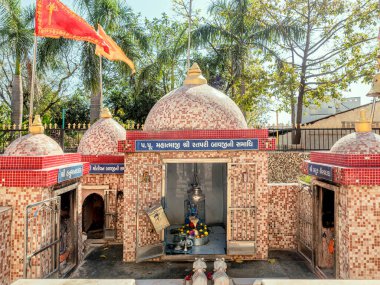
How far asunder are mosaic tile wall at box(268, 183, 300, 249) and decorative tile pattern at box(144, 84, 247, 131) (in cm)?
272

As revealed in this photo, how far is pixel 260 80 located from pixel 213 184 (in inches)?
349

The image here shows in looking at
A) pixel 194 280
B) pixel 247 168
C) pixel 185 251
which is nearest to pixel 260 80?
pixel 247 168

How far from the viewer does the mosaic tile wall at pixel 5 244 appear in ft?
21.4

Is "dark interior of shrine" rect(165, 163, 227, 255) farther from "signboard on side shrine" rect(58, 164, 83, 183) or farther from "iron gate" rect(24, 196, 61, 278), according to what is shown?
"iron gate" rect(24, 196, 61, 278)

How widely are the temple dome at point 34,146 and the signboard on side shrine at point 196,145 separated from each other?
231 cm

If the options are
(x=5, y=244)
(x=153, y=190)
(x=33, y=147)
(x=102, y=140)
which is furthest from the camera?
(x=102, y=140)

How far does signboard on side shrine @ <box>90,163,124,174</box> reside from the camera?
35.5ft

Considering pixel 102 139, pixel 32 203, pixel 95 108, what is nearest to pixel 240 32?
pixel 95 108

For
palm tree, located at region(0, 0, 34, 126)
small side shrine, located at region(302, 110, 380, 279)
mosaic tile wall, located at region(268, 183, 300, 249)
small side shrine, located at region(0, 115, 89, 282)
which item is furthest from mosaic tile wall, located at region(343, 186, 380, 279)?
palm tree, located at region(0, 0, 34, 126)

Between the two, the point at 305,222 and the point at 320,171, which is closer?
the point at 320,171

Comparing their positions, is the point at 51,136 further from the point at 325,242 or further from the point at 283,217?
the point at 325,242

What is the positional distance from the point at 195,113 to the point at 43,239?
17.1 feet

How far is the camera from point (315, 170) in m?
8.59

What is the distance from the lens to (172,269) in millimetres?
8688
